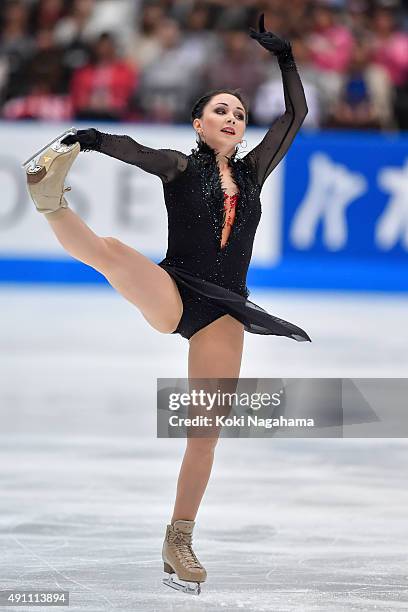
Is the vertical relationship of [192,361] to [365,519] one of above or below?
above

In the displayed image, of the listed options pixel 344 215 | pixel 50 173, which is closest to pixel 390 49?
pixel 344 215

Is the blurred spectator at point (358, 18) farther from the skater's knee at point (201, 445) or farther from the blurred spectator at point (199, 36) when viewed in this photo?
the skater's knee at point (201, 445)

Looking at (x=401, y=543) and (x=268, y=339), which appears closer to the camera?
(x=401, y=543)

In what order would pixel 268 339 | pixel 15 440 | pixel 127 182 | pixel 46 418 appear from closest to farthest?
pixel 15 440 → pixel 46 418 → pixel 268 339 → pixel 127 182

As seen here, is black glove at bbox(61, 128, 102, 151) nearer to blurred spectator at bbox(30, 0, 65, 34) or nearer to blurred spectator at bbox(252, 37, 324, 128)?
blurred spectator at bbox(252, 37, 324, 128)

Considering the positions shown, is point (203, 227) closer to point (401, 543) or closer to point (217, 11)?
point (401, 543)

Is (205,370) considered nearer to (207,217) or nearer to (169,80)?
(207,217)

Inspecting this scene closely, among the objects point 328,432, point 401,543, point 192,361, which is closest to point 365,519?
point 401,543

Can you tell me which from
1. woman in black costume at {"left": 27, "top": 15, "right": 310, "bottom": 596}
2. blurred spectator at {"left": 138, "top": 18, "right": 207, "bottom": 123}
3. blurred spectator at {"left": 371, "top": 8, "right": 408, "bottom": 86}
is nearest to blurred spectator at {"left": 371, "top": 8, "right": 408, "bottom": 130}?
blurred spectator at {"left": 371, "top": 8, "right": 408, "bottom": 86}

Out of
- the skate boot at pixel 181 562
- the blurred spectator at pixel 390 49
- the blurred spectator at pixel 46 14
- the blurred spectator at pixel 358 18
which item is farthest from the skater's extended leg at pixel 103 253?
the blurred spectator at pixel 46 14

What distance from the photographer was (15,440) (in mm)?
4785

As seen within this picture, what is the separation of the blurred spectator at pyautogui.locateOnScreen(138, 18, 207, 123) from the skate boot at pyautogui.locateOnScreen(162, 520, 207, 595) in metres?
7.31

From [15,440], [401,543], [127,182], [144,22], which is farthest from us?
[144,22]

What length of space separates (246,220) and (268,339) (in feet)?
13.9
